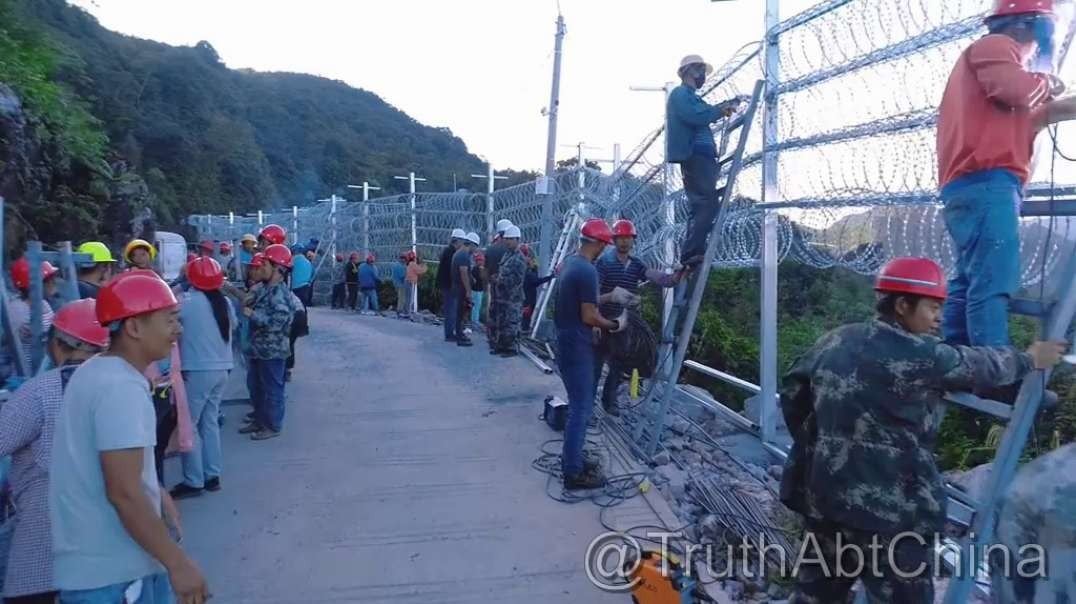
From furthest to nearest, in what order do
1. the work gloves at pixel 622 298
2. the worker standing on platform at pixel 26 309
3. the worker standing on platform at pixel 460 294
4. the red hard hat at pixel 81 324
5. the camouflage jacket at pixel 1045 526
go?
the worker standing on platform at pixel 460 294 < the work gloves at pixel 622 298 < the worker standing on platform at pixel 26 309 < the red hard hat at pixel 81 324 < the camouflage jacket at pixel 1045 526

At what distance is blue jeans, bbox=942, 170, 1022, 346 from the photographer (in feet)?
9.14

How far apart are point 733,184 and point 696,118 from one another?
0.52 meters

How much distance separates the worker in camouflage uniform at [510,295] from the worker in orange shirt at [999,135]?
22.9 ft

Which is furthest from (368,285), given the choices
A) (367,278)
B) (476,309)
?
(476,309)

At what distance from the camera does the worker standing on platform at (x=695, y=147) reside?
17.3 feet

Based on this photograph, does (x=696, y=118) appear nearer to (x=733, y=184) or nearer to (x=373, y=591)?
(x=733, y=184)

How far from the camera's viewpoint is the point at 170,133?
145 feet

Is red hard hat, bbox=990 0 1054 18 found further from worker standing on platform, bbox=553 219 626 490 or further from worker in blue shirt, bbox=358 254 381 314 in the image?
worker in blue shirt, bbox=358 254 381 314

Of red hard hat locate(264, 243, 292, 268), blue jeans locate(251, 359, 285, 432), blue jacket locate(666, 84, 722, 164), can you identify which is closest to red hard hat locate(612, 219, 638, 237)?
blue jacket locate(666, 84, 722, 164)

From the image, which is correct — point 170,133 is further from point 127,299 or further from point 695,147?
point 127,299

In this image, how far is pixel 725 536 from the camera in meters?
4.67

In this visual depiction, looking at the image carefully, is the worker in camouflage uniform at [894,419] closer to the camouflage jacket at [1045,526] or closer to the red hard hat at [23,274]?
the camouflage jacket at [1045,526]

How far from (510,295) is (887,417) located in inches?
288

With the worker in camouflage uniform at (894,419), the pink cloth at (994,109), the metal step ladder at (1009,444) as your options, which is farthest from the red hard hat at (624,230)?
the metal step ladder at (1009,444)
